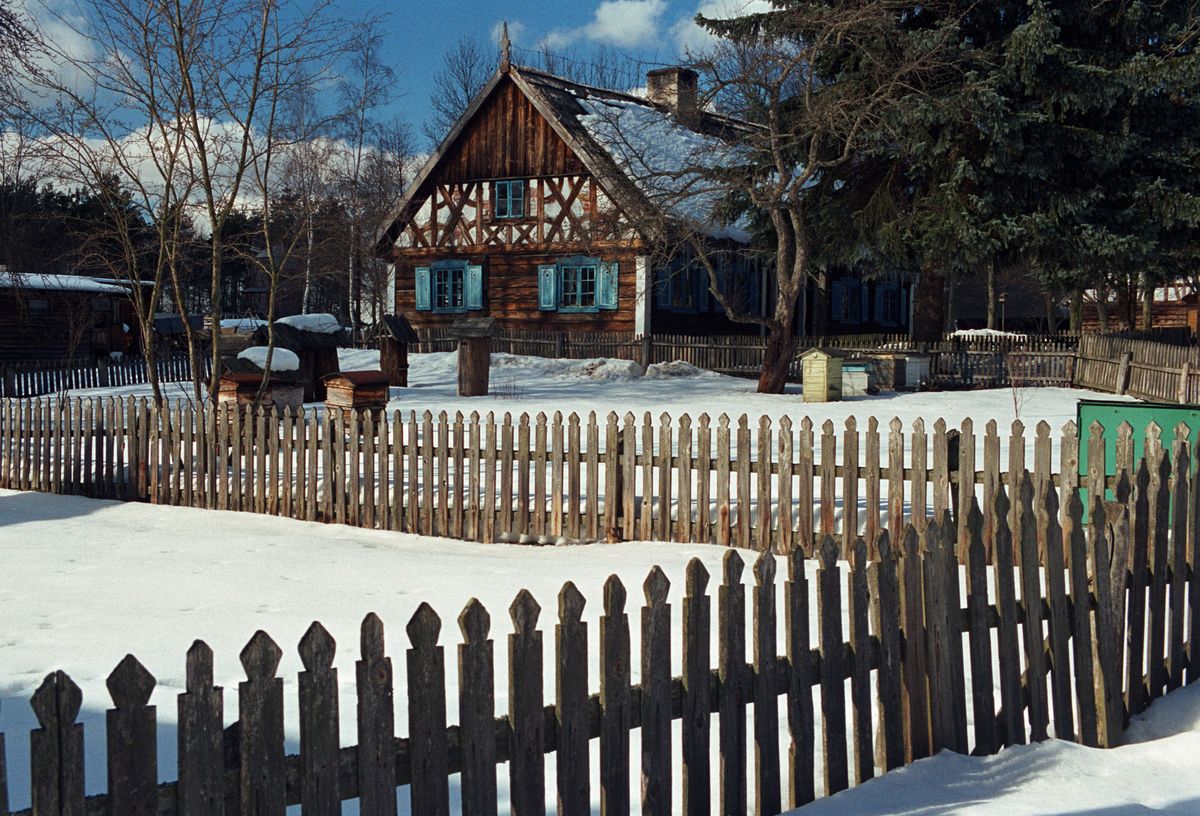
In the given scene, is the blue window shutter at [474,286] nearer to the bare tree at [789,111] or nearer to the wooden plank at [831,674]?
the bare tree at [789,111]

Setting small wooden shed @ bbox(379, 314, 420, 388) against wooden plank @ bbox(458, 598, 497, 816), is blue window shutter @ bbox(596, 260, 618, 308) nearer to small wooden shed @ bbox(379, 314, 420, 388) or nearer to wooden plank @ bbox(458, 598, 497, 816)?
small wooden shed @ bbox(379, 314, 420, 388)

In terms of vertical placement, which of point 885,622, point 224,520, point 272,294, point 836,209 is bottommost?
point 224,520

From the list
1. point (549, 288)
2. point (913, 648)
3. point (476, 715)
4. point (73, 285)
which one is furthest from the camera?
point (73, 285)

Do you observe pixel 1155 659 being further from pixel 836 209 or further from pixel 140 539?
pixel 836 209

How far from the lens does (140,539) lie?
986 centimetres

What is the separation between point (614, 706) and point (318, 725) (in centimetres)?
100

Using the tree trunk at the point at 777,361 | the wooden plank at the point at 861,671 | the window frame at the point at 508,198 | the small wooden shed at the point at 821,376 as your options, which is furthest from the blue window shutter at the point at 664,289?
the wooden plank at the point at 861,671

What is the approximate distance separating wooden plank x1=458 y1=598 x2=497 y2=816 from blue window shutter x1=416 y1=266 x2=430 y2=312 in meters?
31.6

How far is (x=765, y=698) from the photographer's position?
3.99m

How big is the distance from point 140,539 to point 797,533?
5416 millimetres

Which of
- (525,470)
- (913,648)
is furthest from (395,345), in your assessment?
(913,648)

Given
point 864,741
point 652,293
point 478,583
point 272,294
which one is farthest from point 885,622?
point 652,293

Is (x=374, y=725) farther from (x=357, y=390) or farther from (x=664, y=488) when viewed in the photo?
(x=357, y=390)

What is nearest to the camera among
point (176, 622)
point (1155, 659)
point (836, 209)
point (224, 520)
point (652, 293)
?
point (1155, 659)
